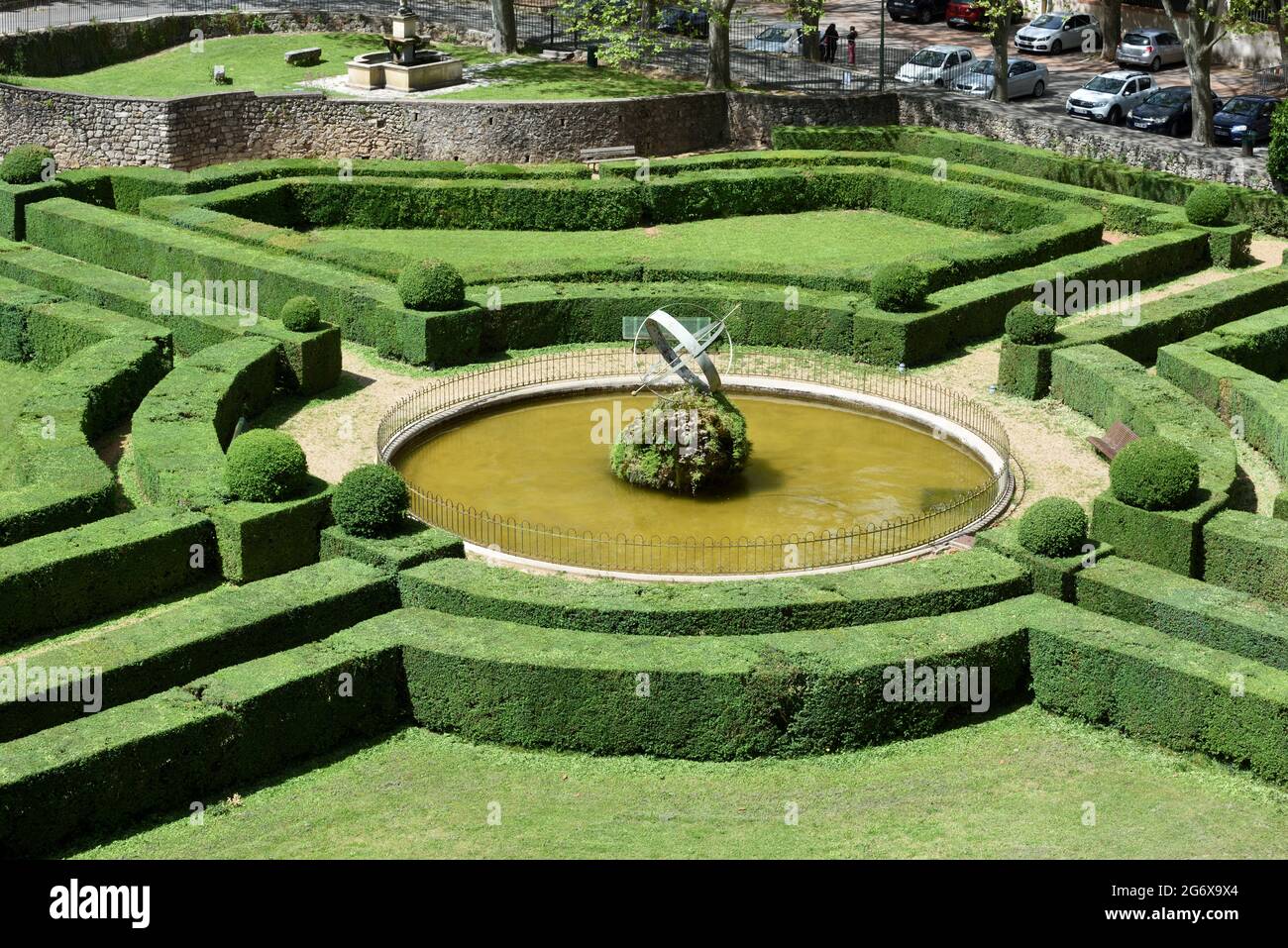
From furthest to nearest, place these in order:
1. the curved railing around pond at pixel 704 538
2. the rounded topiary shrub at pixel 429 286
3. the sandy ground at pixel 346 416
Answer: the rounded topiary shrub at pixel 429 286
the sandy ground at pixel 346 416
the curved railing around pond at pixel 704 538

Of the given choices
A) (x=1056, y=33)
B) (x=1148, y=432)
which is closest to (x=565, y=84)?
(x=1056, y=33)

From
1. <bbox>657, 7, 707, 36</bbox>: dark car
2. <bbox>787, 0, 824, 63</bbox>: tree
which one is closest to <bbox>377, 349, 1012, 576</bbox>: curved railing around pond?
<bbox>787, 0, 824, 63</bbox>: tree

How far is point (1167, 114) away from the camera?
169 ft

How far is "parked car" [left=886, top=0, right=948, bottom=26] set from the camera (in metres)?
67.2

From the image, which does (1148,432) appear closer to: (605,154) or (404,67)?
(605,154)

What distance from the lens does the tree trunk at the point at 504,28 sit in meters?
57.8

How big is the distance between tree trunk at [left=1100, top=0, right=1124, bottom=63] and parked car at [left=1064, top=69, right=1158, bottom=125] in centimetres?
942

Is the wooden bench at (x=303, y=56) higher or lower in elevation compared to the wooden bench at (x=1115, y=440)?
higher

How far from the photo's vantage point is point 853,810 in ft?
71.0

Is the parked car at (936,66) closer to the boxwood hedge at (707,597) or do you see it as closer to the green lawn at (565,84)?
the green lawn at (565,84)

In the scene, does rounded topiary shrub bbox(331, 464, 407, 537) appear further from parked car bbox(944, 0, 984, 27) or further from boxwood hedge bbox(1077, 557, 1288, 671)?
parked car bbox(944, 0, 984, 27)

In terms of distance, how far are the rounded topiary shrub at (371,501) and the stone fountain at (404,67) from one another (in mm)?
28851

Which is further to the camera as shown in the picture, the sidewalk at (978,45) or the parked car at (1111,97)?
the sidewalk at (978,45)

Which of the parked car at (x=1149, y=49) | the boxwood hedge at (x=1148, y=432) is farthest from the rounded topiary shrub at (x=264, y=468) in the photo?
the parked car at (x=1149, y=49)
